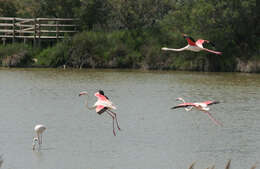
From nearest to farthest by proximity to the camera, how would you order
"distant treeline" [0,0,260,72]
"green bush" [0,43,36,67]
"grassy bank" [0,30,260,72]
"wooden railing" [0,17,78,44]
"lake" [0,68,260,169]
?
"lake" [0,68,260,169] → "distant treeline" [0,0,260,72] → "grassy bank" [0,30,260,72] → "green bush" [0,43,36,67] → "wooden railing" [0,17,78,44]

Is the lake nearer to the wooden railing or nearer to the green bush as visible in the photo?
the green bush

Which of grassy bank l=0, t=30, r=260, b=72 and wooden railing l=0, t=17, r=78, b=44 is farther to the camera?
wooden railing l=0, t=17, r=78, b=44

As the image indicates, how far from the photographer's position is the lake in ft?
40.8

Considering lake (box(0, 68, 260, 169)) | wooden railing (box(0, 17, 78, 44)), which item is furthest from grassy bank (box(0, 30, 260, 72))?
lake (box(0, 68, 260, 169))

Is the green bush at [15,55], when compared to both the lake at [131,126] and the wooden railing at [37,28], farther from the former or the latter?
the lake at [131,126]

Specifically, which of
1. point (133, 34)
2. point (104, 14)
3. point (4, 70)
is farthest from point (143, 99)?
point (104, 14)

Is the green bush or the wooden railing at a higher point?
the wooden railing

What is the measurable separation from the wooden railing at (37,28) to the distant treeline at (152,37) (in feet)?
2.37

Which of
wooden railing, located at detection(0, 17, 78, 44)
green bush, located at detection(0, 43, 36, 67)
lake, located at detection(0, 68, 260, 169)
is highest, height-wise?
wooden railing, located at detection(0, 17, 78, 44)

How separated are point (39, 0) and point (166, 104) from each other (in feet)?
70.9

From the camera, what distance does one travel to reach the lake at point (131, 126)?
12.4 meters

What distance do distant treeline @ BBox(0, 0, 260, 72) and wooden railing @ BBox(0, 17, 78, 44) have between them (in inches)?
28.4

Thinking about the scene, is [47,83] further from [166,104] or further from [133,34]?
[133,34]

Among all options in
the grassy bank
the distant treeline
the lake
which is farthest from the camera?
the grassy bank
